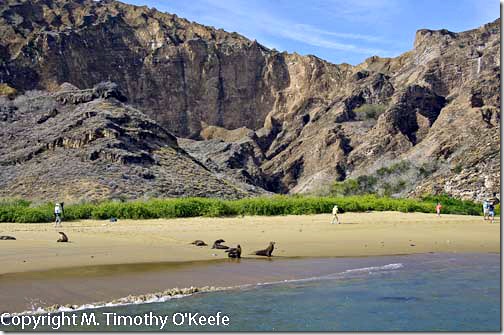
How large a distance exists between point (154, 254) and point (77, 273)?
3253 mm

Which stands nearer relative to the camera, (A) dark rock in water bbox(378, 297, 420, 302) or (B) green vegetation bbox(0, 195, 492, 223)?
(A) dark rock in water bbox(378, 297, 420, 302)

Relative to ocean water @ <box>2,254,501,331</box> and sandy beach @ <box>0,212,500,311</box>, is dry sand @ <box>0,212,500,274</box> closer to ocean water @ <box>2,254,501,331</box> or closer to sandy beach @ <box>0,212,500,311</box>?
sandy beach @ <box>0,212,500,311</box>

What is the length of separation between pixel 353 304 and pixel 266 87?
290 feet

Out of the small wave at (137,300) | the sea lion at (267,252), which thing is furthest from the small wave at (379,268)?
the small wave at (137,300)

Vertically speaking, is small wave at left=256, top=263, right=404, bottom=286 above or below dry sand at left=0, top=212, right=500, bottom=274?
below

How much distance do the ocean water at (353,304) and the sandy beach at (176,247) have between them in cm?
110

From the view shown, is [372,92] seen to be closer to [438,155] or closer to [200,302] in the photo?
[438,155]

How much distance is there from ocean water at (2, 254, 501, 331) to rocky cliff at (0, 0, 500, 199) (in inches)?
1588

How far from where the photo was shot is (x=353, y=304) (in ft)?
35.3

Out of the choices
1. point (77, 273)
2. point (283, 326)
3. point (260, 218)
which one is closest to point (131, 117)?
point (260, 218)

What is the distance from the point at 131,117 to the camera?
147 ft

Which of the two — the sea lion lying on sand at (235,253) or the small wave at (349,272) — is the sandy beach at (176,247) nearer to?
the sea lion lying on sand at (235,253)

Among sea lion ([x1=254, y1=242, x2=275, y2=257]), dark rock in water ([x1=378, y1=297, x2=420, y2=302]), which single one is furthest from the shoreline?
dark rock in water ([x1=378, y1=297, x2=420, y2=302])

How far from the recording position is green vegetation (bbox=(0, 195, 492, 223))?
24.7m
